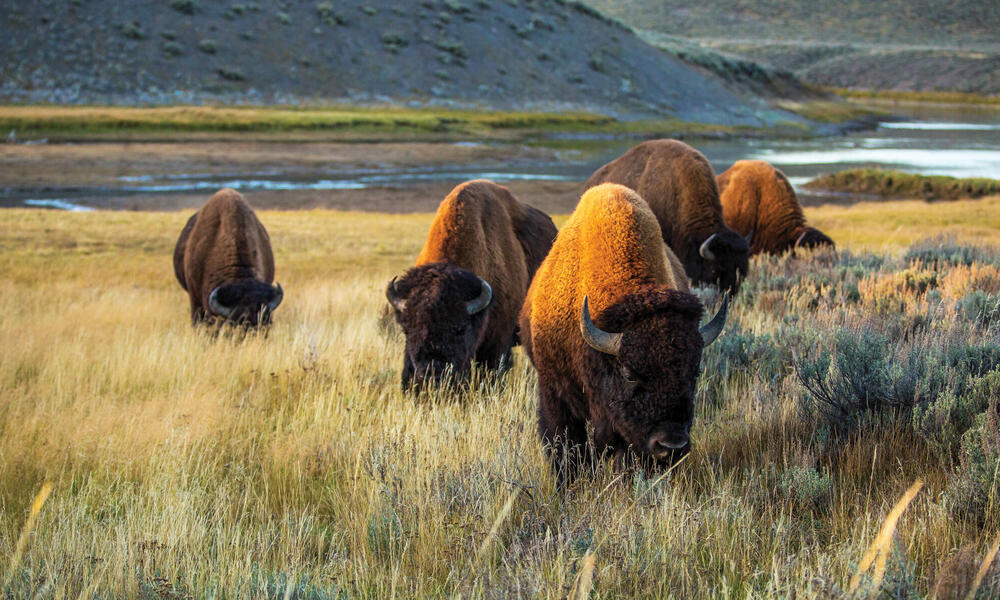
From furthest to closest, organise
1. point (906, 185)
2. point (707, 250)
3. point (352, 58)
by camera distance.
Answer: point (352, 58), point (906, 185), point (707, 250)

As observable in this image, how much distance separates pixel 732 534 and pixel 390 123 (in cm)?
4879

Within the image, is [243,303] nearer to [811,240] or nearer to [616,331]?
[616,331]

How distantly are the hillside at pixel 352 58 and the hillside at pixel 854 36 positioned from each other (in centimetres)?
6361

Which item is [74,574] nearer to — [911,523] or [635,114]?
[911,523]

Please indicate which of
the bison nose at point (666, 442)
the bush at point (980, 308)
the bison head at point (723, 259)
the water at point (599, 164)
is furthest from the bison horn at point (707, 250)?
the water at point (599, 164)

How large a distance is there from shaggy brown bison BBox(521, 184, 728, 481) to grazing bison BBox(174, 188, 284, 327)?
5.45 meters

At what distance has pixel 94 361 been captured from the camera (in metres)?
7.84

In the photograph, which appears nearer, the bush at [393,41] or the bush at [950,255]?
the bush at [950,255]

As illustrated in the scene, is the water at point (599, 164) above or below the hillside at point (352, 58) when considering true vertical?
below

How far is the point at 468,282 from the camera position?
6.45 metres

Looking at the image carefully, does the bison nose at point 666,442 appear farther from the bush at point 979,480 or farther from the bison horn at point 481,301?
the bison horn at point 481,301

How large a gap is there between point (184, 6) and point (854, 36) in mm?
144409

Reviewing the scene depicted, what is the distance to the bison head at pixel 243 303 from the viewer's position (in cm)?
953

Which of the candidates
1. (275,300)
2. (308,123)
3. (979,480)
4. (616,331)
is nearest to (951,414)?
(979,480)
